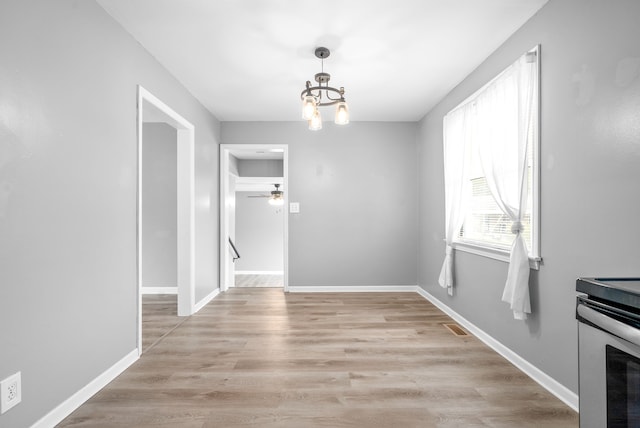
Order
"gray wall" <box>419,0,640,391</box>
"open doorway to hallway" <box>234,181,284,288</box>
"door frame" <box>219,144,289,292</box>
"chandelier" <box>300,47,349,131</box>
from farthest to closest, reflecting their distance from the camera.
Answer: "open doorway to hallway" <box>234,181,284,288</box>
"door frame" <box>219,144,289,292</box>
"chandelier" <box>300,47,349,131</box>
"gray wall" <box>419,0,640,391</box>

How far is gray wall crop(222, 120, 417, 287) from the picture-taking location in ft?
16.0

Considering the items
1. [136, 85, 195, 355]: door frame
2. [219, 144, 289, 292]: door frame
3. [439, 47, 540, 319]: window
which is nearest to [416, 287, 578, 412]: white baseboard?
[439, 47, 540, 319]: window

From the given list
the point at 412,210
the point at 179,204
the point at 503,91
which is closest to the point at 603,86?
the point at 503,91

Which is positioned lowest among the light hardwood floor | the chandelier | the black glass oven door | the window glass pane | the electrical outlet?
the light hardwood floor

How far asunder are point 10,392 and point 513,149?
3.26 meters

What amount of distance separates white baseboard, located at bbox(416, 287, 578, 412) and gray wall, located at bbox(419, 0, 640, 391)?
0.05m

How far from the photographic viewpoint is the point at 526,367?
7.70ft

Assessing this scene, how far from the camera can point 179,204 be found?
12.3ft

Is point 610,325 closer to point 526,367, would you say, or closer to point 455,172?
point 526,367

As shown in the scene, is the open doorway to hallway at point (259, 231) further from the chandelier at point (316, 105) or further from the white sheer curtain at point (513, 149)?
the white sheer curtain at point (513, 149)

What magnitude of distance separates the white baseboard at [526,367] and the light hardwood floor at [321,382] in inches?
2.1

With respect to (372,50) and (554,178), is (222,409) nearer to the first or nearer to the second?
(554,178)

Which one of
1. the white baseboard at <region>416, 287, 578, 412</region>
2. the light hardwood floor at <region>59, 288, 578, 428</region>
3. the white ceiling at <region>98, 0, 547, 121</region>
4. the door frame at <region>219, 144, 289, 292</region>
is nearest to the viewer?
the light hardwood floor at <region>59, 288, 578, 428</region>

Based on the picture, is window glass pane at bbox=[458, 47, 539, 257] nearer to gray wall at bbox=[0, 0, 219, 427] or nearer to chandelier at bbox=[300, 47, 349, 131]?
chandelier at bbox=[300, 47, 349, 131]
